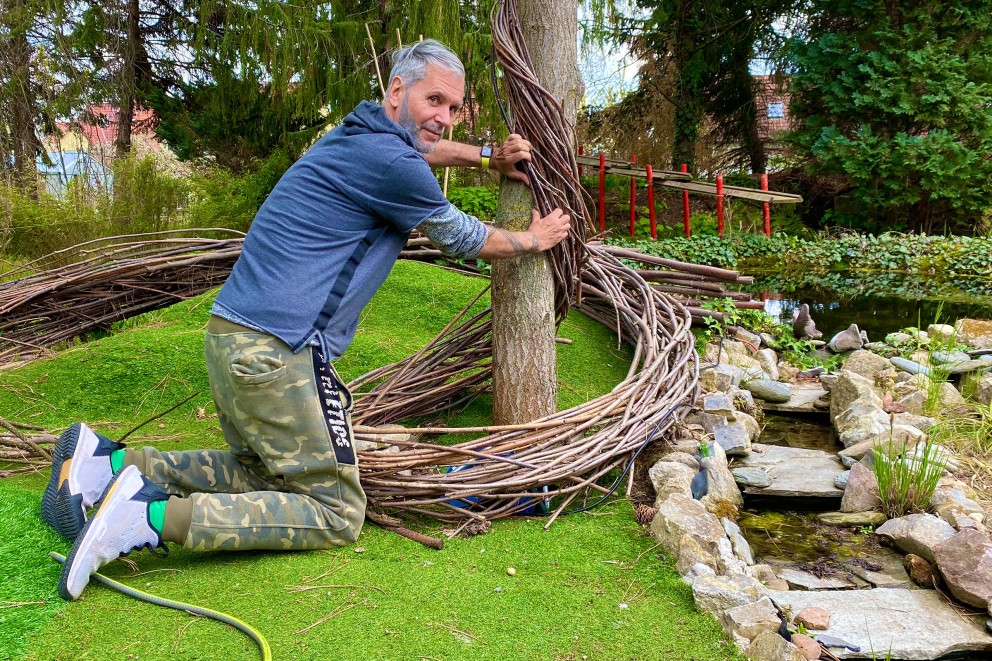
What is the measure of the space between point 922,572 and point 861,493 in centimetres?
62

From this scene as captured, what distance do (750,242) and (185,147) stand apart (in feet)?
29.2

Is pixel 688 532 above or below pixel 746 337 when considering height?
below

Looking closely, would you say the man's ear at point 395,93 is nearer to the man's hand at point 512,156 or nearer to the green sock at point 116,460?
the man's hand at point 512,156

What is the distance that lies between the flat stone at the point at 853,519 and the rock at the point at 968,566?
0.55 meters

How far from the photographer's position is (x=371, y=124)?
2631mm

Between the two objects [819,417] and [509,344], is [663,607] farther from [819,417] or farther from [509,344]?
[819,417]

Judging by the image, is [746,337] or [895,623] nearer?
[895,623]

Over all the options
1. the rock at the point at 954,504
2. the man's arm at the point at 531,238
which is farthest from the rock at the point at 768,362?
the man's arm at the point at 531,238

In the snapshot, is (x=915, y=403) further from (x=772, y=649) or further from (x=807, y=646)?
(x=772, y=649)

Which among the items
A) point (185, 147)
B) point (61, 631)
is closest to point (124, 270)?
point (61, 631)

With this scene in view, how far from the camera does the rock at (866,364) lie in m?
4.93

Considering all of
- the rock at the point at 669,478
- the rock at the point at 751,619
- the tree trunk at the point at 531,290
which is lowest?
the rock at the point at 751,619

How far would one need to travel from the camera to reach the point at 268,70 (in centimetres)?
1030

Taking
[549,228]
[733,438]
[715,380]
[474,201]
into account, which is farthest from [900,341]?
[474,201]
